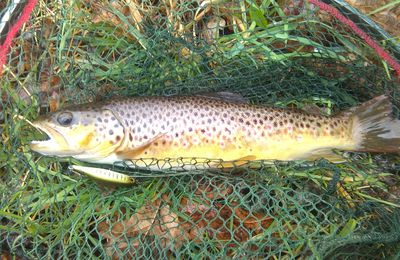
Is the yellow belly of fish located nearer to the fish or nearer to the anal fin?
the anal fin

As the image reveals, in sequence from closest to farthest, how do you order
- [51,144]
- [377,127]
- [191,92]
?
1. [51,144]
2. [377,127]
3. [191,92]

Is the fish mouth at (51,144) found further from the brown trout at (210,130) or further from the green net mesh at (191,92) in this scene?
the green net mesh at (191,92)

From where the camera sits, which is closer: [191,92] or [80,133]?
[80,133]

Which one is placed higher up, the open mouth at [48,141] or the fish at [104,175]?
the open mouth at [48,141]

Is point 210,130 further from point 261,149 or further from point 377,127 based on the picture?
point 377,127

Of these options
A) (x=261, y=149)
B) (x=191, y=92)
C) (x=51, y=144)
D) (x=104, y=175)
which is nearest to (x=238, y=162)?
(x=261, y=149)

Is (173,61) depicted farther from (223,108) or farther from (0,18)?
(0,18)

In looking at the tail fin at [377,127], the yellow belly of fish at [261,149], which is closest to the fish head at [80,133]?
the yellow belly of fish at [261,149]

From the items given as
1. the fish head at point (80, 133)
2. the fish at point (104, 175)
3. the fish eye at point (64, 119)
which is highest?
the fish eye at point (64, 119)
